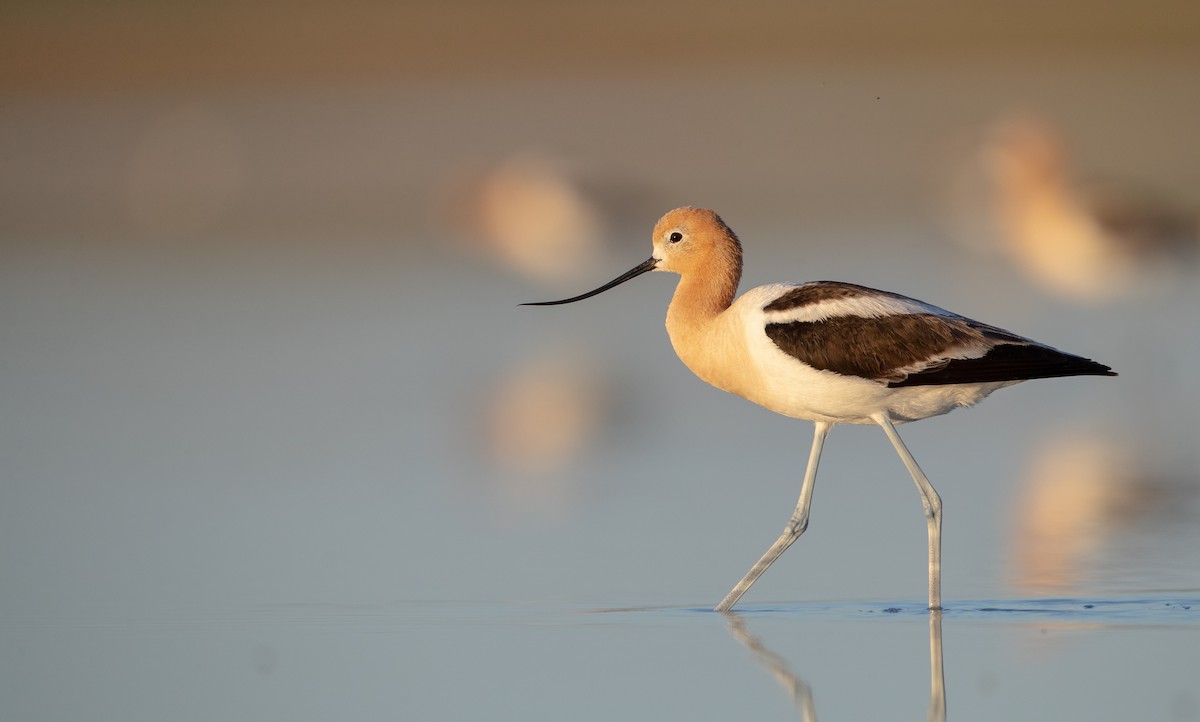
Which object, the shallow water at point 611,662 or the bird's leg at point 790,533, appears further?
the bird's leg at point 790,533

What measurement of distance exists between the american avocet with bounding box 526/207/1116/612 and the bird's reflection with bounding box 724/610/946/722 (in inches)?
15.3

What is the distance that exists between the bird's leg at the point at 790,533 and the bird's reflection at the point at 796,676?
0.28 ft

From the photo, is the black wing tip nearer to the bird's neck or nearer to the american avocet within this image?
the american avocet

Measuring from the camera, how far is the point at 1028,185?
12102mm

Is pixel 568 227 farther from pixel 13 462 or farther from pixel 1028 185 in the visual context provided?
pixel 13 462

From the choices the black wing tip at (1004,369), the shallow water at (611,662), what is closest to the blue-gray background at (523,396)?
the shallow water at (611,662)

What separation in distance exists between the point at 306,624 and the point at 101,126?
14048 millimetres

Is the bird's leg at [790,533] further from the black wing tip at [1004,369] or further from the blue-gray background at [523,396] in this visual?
the black wing tip at [1004,369]

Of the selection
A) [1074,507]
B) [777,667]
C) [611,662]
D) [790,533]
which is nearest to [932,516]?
[790,533]

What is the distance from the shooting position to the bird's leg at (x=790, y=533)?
5.58 m

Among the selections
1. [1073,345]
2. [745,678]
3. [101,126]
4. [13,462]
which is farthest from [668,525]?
[101,126]

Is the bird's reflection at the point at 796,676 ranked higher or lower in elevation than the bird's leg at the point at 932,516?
lower

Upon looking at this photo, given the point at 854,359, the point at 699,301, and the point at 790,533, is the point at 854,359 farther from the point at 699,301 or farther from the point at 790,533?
the point at 699,301

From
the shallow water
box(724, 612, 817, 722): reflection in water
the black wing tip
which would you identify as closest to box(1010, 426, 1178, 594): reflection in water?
the shallow water
